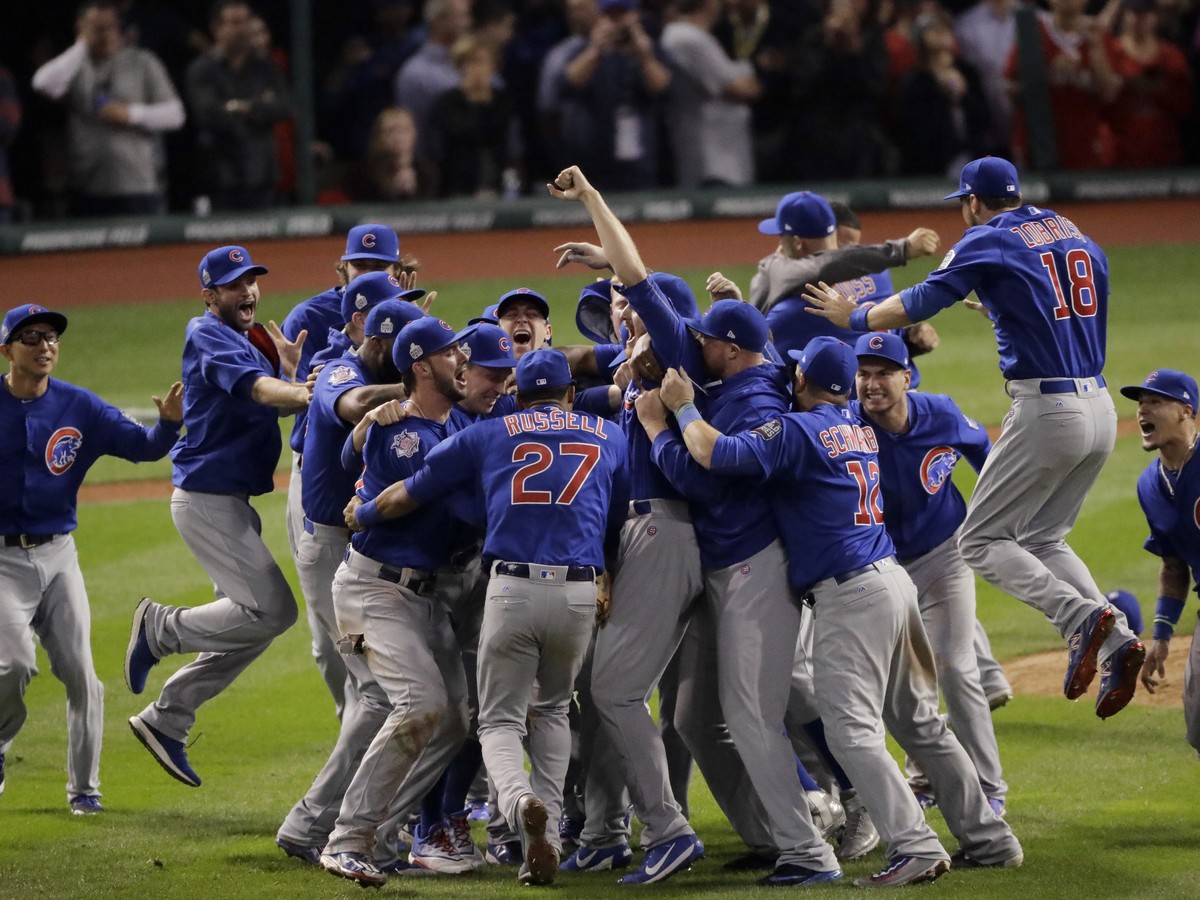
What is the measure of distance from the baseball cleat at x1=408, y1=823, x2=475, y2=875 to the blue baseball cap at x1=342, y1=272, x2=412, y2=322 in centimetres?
207

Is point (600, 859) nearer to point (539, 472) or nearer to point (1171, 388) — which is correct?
point (539, 472)

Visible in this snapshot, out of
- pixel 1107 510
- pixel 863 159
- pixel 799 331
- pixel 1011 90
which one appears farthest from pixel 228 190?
pixel 799 331

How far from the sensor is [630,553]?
6484 mm

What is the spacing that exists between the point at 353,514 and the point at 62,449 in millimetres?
1783

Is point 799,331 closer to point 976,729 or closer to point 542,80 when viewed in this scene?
point 976,729

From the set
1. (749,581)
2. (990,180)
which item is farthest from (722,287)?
(749,581)

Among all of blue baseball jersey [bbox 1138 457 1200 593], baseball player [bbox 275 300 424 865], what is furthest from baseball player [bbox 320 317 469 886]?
blue baseball jersey [bbox 1138 457 1200 593]

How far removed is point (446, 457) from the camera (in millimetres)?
6254

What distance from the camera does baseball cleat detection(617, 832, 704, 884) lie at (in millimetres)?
6281

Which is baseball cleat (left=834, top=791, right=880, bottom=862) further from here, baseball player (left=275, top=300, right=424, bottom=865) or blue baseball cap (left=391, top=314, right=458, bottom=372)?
blue baseball cap (left=391, top=314, right=458, bottom=372)

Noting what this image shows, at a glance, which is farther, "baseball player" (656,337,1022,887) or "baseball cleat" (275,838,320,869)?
"baseball cleat" (275,838,320,869)

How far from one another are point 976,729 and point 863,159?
38.1 feet

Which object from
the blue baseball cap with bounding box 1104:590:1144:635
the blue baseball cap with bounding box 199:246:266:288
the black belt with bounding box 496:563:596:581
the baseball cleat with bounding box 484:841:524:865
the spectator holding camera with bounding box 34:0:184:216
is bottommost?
the baseball cleat with bounding box 484:841:524:865

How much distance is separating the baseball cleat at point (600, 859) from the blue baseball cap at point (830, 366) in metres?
1.82
